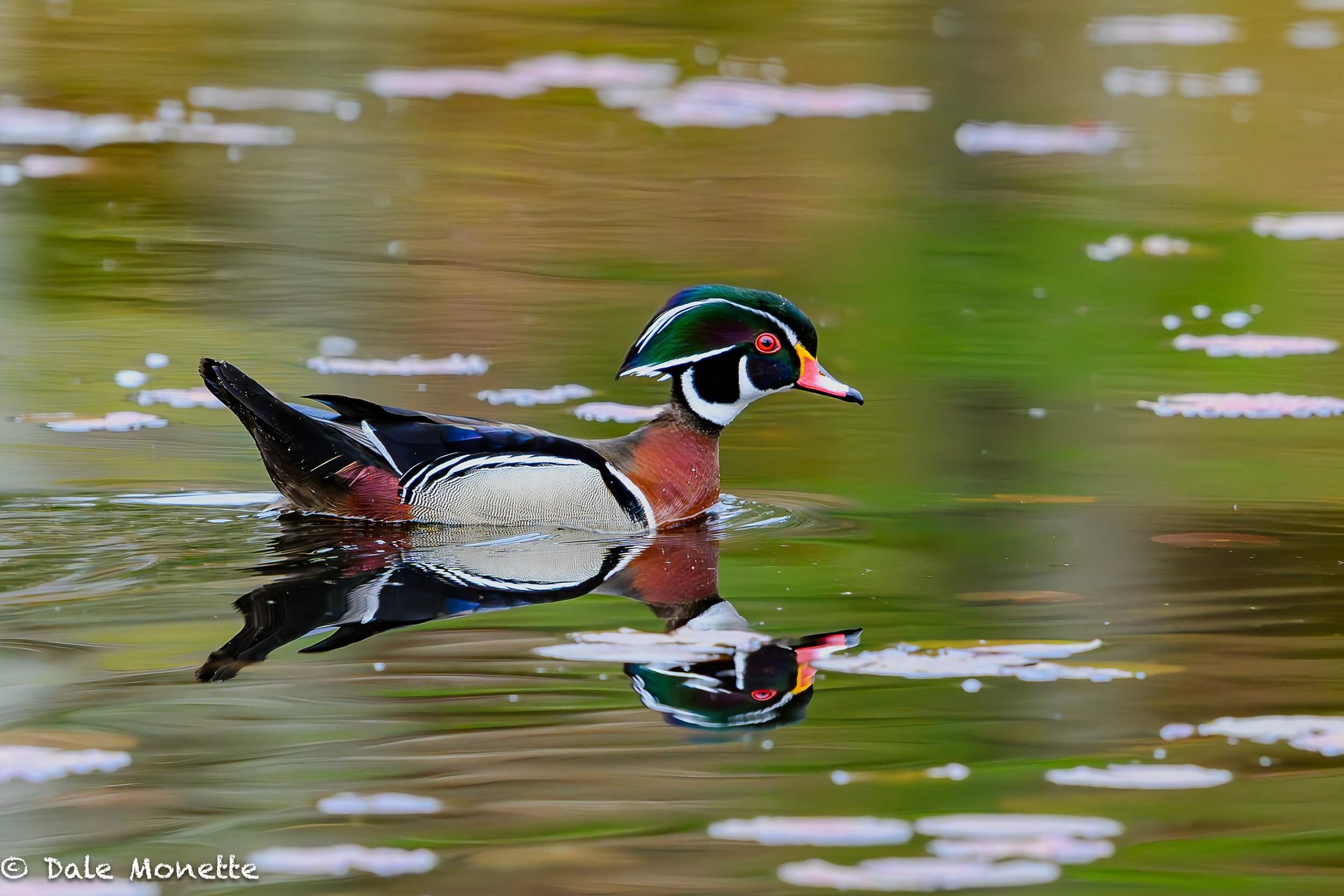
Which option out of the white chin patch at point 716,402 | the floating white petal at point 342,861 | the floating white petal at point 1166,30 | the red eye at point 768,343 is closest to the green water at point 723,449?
the floating white petal at point 342,861

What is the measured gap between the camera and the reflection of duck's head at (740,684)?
4859 mm

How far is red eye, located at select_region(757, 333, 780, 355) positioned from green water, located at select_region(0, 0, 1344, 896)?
0.56 metres

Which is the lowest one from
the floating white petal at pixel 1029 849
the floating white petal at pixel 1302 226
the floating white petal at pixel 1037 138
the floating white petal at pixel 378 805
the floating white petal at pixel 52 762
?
the floating white petal at pixel 1029 849

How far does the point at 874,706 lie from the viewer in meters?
4.98

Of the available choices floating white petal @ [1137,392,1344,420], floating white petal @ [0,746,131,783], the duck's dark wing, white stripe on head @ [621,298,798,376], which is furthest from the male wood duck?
floating white petal @ [0,746,131,783]

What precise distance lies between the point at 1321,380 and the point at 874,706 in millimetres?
5178

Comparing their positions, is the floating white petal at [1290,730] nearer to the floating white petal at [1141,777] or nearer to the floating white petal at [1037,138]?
the floating white petal at [1141,777]

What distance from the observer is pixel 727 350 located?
7551 millimetres

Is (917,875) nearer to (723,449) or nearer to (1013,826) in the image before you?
(1013,826)

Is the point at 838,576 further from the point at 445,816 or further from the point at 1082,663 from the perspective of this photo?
the point at 445,816

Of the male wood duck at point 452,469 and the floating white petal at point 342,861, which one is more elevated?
the male wood duck at point 452,469

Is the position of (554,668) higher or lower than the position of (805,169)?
lower

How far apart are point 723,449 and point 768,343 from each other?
91cm

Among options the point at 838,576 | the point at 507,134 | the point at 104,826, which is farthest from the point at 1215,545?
the point at 507,134
